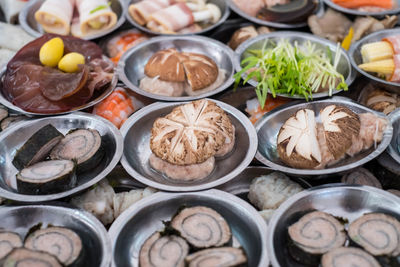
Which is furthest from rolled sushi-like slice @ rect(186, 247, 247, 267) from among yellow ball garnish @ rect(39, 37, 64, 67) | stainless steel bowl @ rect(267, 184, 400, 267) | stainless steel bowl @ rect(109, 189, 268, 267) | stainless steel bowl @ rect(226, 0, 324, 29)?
stainless steel bowl @ rect(226, 0, 324, 29)

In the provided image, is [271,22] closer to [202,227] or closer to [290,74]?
[290,74]

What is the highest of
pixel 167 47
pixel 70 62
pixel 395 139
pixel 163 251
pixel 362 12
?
pixel 362 12

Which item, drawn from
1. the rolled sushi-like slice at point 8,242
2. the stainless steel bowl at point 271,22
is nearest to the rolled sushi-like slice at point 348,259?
the rolled sushi-like slice at point 8,242

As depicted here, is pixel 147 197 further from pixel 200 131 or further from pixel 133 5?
pixel 133 5

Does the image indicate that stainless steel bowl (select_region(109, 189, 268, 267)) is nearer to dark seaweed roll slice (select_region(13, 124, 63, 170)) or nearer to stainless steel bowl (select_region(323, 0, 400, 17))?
dark seaweed roll slice (select_region(13, 124, 63, 170))

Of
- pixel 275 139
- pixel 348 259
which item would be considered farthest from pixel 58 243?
pixel 275 139

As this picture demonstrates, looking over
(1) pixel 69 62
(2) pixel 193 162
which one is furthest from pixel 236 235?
(1) pixel 69 62

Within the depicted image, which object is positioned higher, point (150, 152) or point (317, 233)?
point (317, 233)
